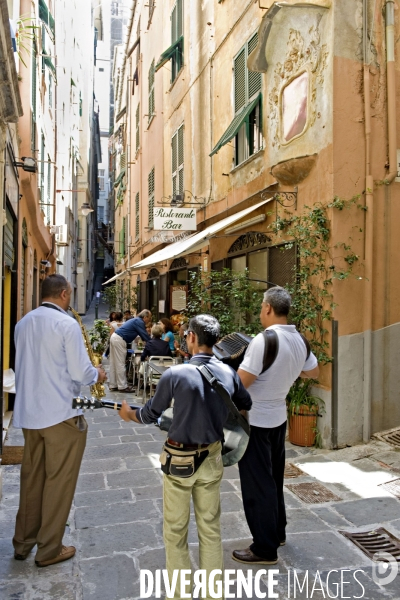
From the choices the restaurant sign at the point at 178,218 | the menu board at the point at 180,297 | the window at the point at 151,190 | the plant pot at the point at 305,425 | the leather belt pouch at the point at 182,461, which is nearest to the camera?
the leather belt pouch at the point at 182,461

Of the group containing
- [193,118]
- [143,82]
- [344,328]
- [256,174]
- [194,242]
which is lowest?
[344,328]

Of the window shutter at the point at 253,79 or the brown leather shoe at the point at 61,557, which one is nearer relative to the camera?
the brown leather shoe at the point at 61,557

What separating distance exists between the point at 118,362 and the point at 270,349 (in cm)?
777

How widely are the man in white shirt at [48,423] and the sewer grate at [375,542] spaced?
2138 millimetres

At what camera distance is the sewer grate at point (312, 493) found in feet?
16.7

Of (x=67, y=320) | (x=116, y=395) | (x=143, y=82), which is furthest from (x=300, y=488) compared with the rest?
(x=143, y=82)

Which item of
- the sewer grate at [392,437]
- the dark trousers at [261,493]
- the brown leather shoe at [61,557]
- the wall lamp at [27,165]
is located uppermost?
the wall lamp at [27,165]

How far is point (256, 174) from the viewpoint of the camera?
8.97 m

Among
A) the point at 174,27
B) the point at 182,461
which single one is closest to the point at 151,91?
the point at 174,27

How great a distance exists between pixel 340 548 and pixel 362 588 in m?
0.54

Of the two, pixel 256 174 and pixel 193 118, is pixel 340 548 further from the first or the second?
pixel 193 118

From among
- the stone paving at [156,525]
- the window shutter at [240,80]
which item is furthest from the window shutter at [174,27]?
the stone paving at [156,525]

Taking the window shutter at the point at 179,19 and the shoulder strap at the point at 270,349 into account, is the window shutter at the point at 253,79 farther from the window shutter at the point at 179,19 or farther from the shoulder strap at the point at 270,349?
the shoulder strap at the point at 270,349

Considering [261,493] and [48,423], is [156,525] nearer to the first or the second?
[261,493]
